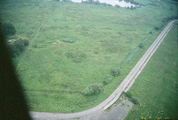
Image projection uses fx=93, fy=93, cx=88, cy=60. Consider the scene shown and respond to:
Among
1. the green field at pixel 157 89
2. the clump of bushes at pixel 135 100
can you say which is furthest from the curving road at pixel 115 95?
the clump of bushes at pixel 135 100

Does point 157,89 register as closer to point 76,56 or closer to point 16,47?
point 76,56

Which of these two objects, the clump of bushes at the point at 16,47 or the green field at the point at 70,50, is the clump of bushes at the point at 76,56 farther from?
the clump of bushes at the point at 16,47

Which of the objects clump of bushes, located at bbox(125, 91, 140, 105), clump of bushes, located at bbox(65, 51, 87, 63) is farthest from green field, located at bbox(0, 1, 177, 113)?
clump of bushes, located at bbox(125, 91, 140, 105)

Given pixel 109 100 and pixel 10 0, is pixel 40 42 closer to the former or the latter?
pixel 109 100

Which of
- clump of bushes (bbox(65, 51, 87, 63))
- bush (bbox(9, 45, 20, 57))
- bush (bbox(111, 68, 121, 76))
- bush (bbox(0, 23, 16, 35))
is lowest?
bush (bbox(111, 68, 121, 76))

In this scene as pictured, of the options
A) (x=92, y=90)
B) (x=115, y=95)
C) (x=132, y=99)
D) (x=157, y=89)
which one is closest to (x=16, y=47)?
(x=92, y=90)

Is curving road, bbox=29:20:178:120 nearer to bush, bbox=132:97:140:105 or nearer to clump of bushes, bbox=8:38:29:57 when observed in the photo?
bush, bbox=132:97:140:105
